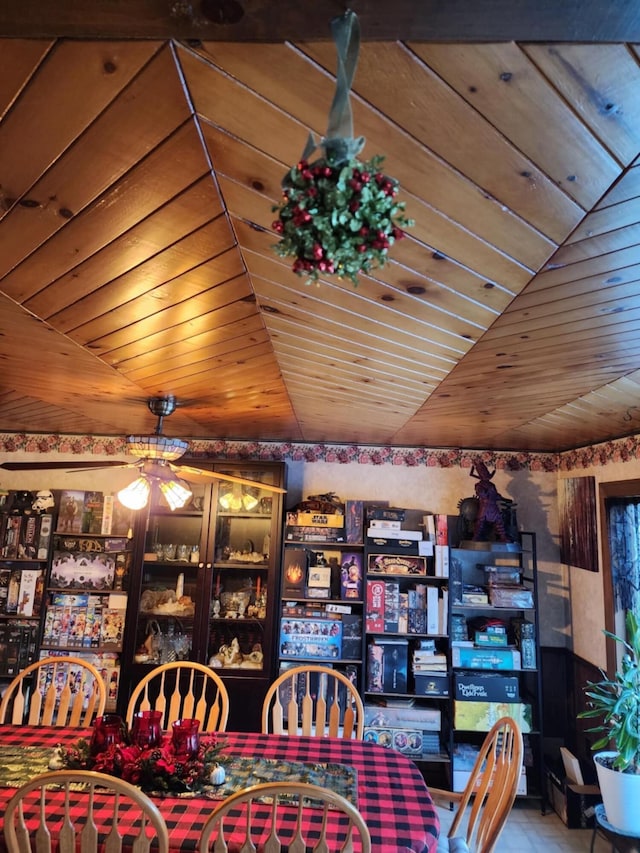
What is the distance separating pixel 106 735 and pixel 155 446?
1109 mm

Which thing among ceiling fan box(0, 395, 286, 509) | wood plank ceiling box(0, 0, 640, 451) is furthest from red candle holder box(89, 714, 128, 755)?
wood plank ceiling box(0, 0, 640, 451)

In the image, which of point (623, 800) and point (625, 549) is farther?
point (625, 549)

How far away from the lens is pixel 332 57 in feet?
2.17

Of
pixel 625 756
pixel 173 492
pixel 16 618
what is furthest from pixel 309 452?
pixel 625 756

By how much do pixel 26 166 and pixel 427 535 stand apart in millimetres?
3363

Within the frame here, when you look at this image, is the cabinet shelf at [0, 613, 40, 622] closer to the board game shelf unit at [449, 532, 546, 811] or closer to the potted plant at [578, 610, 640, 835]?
the board game shelf unit at [449, 532, 546, 811]

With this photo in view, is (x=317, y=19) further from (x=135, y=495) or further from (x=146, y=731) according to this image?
(x=146, y=731)

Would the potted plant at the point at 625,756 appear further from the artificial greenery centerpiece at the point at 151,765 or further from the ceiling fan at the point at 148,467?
the ceiling fan at the point at 148,467

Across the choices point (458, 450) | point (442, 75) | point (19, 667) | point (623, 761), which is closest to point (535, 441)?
point (458, 450)

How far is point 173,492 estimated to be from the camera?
250 cm

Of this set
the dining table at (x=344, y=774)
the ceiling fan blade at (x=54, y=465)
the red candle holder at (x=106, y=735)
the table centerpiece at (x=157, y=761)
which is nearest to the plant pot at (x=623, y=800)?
the dining table at (x=344, y=774)

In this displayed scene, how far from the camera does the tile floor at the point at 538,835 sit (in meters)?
3.02

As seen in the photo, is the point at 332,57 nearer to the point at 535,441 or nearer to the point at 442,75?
the point at 442,75

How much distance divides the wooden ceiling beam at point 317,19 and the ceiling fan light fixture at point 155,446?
1882 mm
